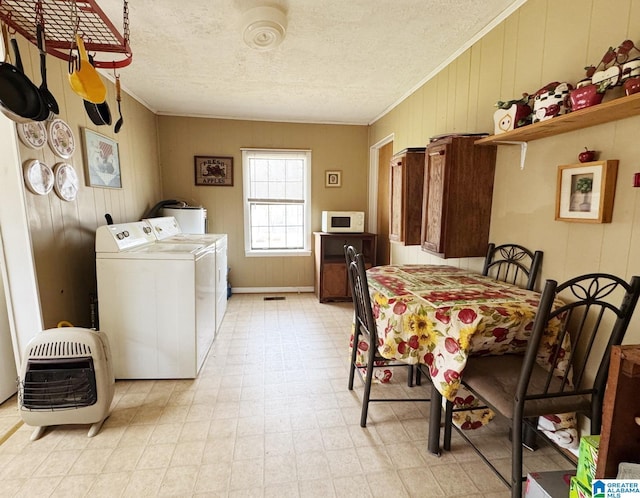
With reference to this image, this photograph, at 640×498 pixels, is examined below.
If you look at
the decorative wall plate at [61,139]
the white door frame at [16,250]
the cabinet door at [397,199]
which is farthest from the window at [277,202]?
the white door frame at [16,250]

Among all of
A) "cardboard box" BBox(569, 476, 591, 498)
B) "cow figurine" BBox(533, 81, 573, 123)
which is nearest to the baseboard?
"cow figurine" BBox(533, 81, 573, 123)

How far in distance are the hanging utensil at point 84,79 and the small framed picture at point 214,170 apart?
9.61ft

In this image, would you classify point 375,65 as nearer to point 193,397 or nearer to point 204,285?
point 204,285

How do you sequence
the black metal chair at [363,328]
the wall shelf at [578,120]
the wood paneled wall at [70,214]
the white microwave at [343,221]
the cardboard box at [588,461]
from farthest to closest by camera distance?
the white microwave at [343,221] → the wood paneled wall at [70,214] → the black metal chair at [363,328] → the wall shelf at [578,120] → the cardboard box at [588,461]

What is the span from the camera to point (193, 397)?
83.1 inches

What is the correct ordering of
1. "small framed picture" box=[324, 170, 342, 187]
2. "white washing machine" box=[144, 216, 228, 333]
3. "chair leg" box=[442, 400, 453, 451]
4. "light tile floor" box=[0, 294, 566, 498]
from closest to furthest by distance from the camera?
"light tile floor" box=[0, 294, 566, 498] < "chair leg" box=[442, 400, 453, 451] < "white washing machine" box=[144, 216, 228, 333] < "small framed picture" box=[324, 170, 342, 187]

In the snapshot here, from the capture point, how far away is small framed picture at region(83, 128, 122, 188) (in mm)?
2518

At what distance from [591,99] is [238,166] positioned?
3793 mm

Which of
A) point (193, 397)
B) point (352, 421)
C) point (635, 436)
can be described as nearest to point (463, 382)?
point (635, 436)

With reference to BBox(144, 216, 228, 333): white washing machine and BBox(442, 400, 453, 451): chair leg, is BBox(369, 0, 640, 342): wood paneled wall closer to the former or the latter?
BBox(442, 400, 453, 451): chair leg

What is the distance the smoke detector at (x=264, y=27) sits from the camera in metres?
1.86

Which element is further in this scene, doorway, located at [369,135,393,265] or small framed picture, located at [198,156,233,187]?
small framed picture, located at [198,156,233,187]

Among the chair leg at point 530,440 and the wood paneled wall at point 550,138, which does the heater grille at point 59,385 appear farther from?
the wood paneled wall at point 550,138

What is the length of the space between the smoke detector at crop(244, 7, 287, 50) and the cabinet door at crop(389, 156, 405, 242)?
50.6 inches
